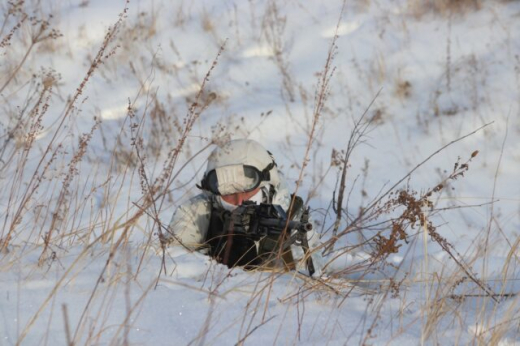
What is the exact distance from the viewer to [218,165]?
9.73 ft

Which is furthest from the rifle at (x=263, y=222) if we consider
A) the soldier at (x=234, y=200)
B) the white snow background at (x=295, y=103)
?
the white snow background at (x=295, y=103)

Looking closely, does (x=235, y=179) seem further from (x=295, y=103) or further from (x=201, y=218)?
(x=295, y=103)

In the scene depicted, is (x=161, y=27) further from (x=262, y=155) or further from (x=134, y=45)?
(x=262, y=155)

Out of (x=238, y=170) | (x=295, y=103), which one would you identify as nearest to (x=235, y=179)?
(x=238, y=170)

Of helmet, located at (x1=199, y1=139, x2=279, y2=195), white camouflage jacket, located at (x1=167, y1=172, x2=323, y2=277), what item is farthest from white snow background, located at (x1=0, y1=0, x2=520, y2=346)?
helmet, located at (x1=199, y1=139, x2=279, y2=195)

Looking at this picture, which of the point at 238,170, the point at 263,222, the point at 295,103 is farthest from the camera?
the point at 295,103

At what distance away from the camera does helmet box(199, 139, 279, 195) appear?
2949 mm

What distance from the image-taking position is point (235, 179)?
9.68 ft

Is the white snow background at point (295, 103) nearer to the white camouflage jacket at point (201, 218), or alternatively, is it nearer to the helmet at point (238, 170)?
the white camouflage jacket at point (201, 218)

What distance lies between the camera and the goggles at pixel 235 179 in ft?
9.67

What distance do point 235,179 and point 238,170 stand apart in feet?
0.13

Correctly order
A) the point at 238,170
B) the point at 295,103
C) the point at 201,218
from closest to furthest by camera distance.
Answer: the point at 238,170
the point at 201,218
the point at 295,103

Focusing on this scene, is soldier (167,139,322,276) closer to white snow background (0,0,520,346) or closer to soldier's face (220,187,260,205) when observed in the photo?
soldier's face (220,187,260,205)

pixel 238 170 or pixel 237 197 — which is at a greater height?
pixel 238 170
